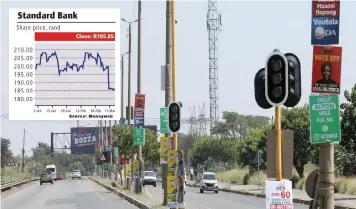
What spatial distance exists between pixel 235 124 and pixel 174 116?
12228 centimetres

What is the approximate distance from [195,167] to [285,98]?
3393 inches

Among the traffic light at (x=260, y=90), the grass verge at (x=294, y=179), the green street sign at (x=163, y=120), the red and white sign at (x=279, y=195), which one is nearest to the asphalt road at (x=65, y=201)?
the green street sign at (x=163, y=120)

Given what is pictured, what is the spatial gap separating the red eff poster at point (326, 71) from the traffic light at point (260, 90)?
3.01 ft

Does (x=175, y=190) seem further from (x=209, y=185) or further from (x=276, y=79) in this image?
(x=209, y=185)

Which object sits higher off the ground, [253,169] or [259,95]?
[259,95]

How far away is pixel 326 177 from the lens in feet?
41.9

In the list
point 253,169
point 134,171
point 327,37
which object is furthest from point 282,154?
point 253,169

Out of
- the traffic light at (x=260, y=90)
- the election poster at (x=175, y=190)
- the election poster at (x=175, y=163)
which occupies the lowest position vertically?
the election poster at (x=175, y=190)

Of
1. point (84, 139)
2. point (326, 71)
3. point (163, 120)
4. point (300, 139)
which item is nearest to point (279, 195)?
point (326, 71)

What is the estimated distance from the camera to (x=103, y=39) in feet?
89.3

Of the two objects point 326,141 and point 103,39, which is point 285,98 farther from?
point 103,39

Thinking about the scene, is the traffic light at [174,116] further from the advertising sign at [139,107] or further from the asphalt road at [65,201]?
the advertising sign at [139,107]

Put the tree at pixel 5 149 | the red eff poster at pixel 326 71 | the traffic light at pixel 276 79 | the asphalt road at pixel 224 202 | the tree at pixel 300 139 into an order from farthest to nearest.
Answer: the tree at pixel 5 149
the tree at pixel 300 139
the asphalt road at pixel 224 202
the red eff poster at pixel 326 71
the traffic light at pixel 276 79

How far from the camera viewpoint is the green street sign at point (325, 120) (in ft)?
41.2
